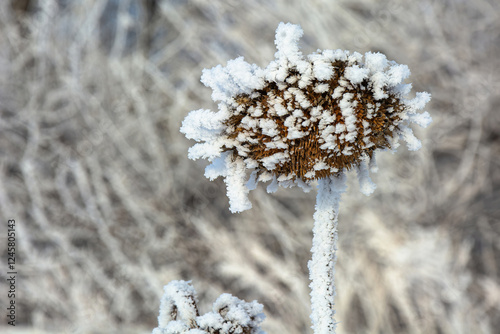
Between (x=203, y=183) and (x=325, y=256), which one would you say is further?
(x=203, y=183)

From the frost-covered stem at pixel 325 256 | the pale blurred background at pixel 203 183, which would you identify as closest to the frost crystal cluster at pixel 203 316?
the frost-covered stem at pixel 325 256

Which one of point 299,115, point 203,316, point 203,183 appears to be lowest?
point 203,316

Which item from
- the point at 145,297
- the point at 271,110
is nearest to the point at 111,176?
the point at 145,297

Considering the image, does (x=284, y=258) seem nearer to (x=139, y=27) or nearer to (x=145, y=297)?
(x=145, y=297)

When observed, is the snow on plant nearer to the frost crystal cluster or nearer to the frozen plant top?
the frozen plant top

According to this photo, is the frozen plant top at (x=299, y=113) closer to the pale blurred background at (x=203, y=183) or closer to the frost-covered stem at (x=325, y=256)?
the frost-covered stem at (x=325, y=256)

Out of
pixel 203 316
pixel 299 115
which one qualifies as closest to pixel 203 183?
pixel 203 316

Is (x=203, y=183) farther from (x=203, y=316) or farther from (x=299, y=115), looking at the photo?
(x=299, y=115)
